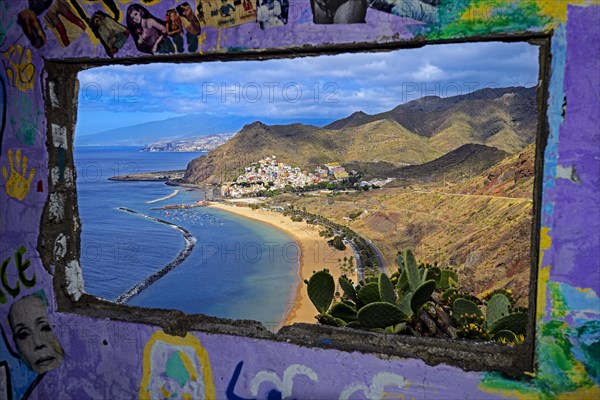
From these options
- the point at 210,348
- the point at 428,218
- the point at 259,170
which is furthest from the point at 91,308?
the point at 259,170

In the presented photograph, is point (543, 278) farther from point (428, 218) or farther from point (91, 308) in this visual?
point (428, 218)

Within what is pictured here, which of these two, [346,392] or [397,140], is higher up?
[397,140]

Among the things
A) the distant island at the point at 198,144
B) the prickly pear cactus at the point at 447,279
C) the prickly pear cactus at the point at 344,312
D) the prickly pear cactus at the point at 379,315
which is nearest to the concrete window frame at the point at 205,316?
the prickly pear cactus at the point at 379,315

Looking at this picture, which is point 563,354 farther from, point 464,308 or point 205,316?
point 464,308

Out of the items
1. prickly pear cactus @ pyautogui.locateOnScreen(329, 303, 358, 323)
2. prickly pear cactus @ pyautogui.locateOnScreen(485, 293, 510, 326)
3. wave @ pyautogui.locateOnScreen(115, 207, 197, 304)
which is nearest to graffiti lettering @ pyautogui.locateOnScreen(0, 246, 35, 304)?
prickly pear cactus @ pyautogui.locateOnScreen(329, 303, 358, 323)

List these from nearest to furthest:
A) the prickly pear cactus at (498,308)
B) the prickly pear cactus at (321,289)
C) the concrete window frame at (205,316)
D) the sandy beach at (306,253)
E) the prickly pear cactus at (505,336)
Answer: the concrete window frame at (205,316), the prickly pear cactus at (505,336), the prickly pear cactus at (321,289), the prickly pear cactus at (498,308), the sandy beach at (306,253)

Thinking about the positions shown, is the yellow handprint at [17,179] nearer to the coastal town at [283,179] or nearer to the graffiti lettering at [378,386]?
the graffiti lettering at [378,386]

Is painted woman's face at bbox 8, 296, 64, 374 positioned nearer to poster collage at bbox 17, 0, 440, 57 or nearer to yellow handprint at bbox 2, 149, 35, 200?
yellow handprint at bbox 2, 149, 35, 200
